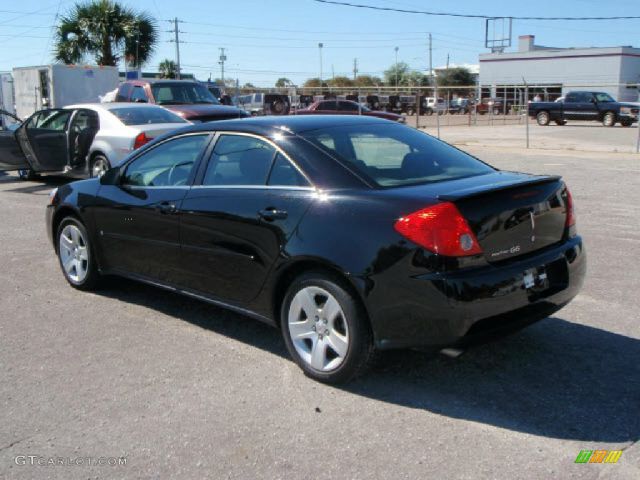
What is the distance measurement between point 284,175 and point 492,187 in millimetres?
1279

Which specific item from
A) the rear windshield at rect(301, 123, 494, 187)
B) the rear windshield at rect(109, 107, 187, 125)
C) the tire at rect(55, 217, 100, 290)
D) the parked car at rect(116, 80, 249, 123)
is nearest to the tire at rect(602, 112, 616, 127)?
the parked car at rect(116, 80, 249, 123)

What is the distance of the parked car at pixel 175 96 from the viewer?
51.9 feet

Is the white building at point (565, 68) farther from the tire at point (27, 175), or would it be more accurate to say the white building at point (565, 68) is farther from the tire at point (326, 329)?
the tire at point (326, 329)

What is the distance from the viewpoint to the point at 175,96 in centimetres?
1672

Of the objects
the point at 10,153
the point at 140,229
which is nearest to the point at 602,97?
the point at 10,153

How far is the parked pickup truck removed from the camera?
1325 inches

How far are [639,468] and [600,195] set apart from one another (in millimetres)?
8393

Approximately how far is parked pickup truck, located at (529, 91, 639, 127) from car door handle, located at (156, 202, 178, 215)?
33172mm

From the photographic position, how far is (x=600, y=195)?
10.7m

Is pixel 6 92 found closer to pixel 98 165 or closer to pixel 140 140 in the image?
pixel 98 165

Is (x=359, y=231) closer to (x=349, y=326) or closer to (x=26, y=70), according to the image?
(x=349, y=326)

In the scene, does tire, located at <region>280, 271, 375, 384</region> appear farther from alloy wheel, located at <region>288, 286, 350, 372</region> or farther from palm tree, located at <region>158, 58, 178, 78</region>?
palm tree, located at <region>158, 58, 178, 78</region>

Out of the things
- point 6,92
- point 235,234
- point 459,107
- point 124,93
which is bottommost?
point 235,234

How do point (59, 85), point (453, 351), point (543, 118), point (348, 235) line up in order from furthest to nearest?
point (543, 118)
point (59, 85)
point (348, 235)
point (453, 351)
